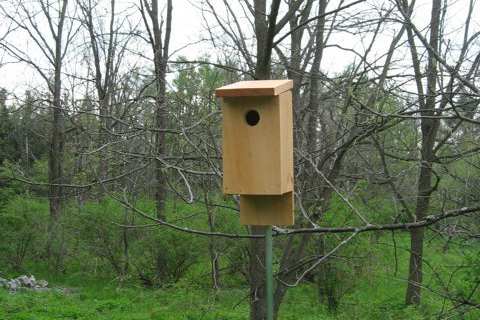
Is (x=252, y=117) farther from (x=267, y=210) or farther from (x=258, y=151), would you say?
(x=267, y=210)

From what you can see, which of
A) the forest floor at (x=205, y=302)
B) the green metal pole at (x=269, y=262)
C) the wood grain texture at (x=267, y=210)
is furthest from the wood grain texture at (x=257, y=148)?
the forest floor at (x=205, y=302)

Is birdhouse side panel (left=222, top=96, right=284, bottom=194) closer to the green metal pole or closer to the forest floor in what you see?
the green metal pole

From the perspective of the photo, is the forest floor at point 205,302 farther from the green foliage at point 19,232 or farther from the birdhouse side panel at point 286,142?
the birdhouse side panel at point 286,142

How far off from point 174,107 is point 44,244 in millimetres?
10466

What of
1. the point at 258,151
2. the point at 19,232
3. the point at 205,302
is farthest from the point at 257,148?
the point at 19,232

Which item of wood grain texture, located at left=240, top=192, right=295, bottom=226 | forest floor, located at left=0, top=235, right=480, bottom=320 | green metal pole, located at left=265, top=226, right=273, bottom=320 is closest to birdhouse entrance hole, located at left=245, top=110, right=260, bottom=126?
wood grain texture, located at left=240, top=192, right=295, bottom=226

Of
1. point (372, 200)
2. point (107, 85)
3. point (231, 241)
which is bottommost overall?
point (231, 241)

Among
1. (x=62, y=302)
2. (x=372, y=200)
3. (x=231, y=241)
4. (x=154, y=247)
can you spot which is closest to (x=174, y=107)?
(x=372, y=200)

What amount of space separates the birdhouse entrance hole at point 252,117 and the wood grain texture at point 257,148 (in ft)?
0.12

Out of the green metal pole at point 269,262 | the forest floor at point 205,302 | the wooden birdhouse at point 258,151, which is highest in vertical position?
the wooden birdhouse at point 258,151

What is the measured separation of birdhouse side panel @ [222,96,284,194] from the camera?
3428 millimetres

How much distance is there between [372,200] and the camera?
891 cm

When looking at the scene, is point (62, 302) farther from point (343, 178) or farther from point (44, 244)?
point (343, 178)

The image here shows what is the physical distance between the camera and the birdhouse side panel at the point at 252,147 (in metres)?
3.43
